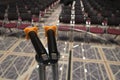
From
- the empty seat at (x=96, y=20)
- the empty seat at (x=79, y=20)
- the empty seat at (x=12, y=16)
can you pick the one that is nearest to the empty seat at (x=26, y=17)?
the empty seat at (x=12, y=16)

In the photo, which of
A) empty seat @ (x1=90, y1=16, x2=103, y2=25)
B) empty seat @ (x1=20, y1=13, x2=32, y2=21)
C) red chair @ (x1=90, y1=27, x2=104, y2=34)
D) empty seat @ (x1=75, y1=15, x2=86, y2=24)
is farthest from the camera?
empty seat @ (x1=20, y1=13, x2=32, y2=21)

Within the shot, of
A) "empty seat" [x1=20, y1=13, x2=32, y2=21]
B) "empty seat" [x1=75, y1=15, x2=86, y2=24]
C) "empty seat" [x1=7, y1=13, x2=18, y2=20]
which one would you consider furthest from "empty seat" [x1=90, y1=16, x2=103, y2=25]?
"empty seat" [x1=7, y1=13, x2=18, y2=20]

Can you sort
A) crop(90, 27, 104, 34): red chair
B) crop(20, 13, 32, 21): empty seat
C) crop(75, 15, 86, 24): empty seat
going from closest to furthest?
crop(90, 27, 104, 34): red chair
crop(75, 15, 86, 24): empty seat
crop(20, 13, 32, 21): empty seat

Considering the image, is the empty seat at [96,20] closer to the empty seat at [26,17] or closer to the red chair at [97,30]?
the red chair at [97,30]

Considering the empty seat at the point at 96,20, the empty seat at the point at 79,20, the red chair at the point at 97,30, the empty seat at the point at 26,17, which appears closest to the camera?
the red chair at the point at 97,30

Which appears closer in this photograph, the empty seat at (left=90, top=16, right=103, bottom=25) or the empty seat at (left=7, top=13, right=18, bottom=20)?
the empty seat at (left=90, top=16, right=103, bottom=25)

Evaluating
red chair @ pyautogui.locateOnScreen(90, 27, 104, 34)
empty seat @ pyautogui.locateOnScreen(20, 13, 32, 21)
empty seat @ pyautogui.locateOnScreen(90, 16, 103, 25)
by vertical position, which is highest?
empty seat @ pyautogui.locateOnScreen(20, 13, 32, 21)

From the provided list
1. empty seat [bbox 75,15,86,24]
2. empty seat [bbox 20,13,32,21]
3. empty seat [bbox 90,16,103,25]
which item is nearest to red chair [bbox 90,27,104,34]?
empty seat [bbox 90,16,103,25]

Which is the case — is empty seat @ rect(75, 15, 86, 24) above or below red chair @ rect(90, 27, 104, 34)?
above

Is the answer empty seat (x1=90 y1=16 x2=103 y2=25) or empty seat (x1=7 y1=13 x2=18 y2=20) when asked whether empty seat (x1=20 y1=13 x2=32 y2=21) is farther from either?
empty seat (x1=90 y1=16 x2=103 y2=25)

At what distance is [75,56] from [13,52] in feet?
8.22

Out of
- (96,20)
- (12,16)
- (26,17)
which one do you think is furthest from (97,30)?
(12,16)

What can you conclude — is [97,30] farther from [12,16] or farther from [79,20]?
[12,16]

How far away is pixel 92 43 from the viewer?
7492 millimetres
